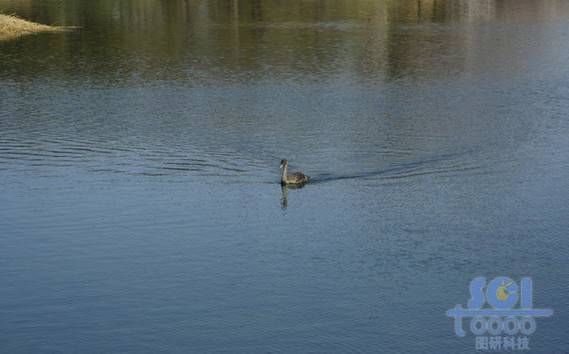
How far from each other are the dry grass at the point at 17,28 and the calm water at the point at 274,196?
38.0ft

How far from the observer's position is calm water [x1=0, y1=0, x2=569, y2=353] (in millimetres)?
24297

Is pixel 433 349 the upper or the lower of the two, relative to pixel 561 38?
lower

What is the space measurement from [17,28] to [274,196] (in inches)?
1918

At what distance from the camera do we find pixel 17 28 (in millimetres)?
75500

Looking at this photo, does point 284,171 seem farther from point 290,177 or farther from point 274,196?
point 274,196

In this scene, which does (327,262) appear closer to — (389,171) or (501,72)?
(389,171)

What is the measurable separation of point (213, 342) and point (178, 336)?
0.91m

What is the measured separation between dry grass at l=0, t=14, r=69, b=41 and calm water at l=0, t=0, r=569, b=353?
11579mm

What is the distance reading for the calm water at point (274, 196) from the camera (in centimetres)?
2430

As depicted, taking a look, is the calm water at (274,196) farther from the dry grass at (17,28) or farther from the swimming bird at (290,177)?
the dry grass at (17,28)

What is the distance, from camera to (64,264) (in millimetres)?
27953

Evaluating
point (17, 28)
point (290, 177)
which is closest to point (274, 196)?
point (290, 177)

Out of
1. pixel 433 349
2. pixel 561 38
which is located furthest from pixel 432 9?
pixel 433 349

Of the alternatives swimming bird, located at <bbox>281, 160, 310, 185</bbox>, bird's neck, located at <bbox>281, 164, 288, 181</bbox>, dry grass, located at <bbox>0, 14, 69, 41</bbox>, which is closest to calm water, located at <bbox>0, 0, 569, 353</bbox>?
swimming bird, located at <bbox>281, 160, 310, 185</bbox>
